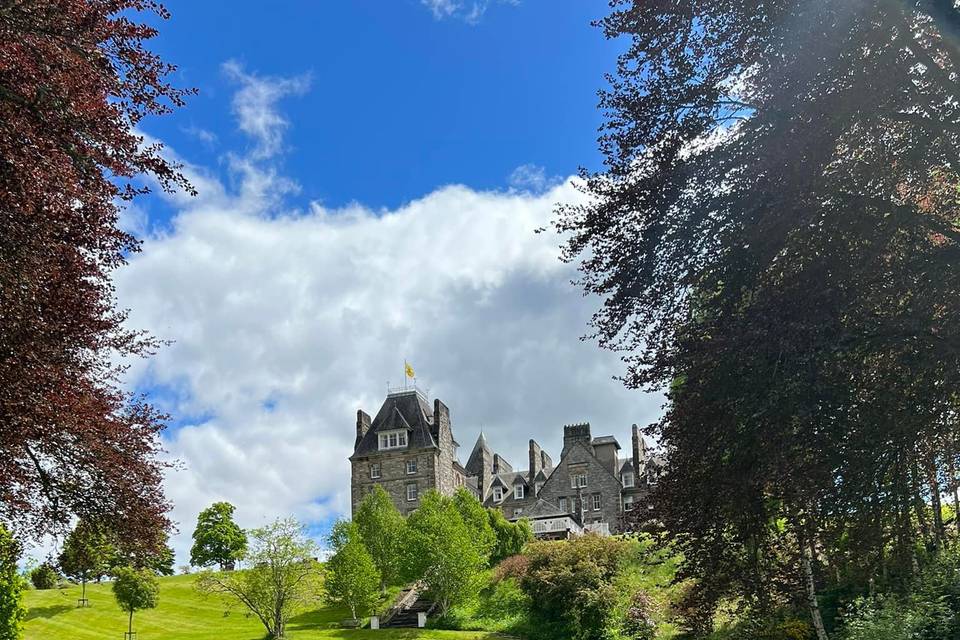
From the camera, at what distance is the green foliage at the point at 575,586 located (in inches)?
1314

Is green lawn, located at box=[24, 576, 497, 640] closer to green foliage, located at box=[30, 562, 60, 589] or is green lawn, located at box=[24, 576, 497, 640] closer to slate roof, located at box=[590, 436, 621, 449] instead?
green foliage, located at box=[30, 562, 60, 589]

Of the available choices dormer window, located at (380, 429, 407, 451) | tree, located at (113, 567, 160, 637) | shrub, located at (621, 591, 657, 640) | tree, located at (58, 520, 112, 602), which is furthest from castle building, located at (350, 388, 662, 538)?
tree, located at (58, 520, 112, 602)

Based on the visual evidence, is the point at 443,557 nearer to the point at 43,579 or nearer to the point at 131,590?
the point at 131,590

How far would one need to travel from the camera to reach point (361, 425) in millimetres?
63531

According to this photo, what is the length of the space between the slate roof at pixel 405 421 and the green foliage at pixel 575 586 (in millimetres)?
23782

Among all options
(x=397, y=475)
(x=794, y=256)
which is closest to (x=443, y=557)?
(x=397, y=475)

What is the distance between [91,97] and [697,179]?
7.49m

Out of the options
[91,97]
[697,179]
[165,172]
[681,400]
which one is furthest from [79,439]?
[697,179]

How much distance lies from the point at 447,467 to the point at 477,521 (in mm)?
13607

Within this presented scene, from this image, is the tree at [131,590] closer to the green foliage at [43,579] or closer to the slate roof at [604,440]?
the green foliage at [43,579]

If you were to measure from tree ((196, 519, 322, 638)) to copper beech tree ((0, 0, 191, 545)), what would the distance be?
87.8 feet

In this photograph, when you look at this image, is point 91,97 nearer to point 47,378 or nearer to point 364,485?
point 47,378

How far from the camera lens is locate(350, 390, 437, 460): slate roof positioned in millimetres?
60812

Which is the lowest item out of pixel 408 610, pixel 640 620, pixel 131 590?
pixel 408 610
